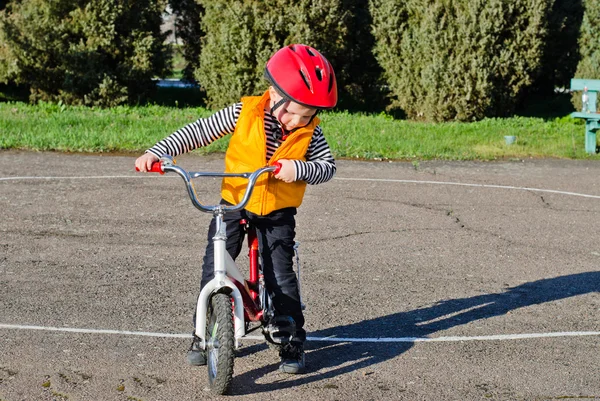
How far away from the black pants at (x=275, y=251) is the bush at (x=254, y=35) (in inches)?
531

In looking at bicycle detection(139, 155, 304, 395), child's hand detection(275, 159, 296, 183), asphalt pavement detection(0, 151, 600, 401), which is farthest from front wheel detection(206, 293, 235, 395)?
child's hand detection(275, 159, 296, 183)

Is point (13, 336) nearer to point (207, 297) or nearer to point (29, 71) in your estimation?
point (207, 297)

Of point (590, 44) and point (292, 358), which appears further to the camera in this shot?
point (590, 44)

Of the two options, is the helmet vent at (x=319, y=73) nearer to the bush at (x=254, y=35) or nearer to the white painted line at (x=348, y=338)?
the white painted line at (x=348, y=338)

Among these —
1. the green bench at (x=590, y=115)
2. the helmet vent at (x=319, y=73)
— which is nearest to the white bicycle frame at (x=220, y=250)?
the helmet vent at (x=319, y=73)

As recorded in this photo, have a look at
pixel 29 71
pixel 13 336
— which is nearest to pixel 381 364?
pixel 13 336

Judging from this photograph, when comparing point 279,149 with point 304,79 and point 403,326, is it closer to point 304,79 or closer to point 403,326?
point 304,79

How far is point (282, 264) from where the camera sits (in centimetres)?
487


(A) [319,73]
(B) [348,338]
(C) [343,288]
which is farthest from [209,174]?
(C) [343,288]

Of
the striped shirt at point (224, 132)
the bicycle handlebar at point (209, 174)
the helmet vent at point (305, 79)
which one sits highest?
the helmet vent at point (305, 79)

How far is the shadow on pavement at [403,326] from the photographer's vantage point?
4.98 m

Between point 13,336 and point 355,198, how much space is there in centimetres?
521

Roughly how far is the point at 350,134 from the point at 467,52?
383cm

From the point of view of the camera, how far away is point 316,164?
4.71 meters
